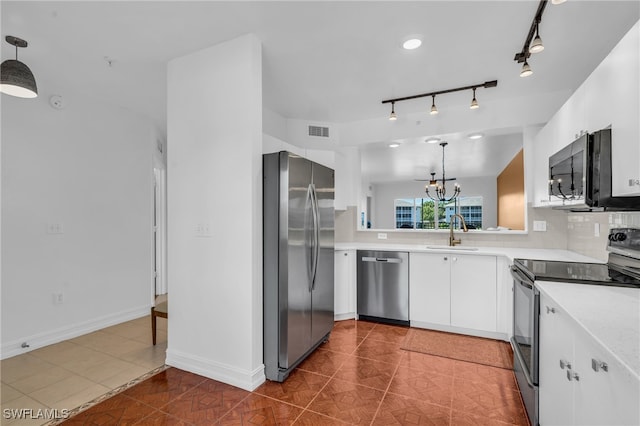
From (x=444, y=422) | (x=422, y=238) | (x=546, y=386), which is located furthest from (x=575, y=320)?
(x=422, y=238)

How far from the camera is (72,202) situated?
339 cm

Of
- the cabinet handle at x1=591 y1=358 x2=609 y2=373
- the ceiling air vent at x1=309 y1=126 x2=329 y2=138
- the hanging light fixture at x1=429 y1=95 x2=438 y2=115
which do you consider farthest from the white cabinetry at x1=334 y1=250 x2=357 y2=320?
the cabinet handle at x1=591 y1=358 x2=609 y2=373

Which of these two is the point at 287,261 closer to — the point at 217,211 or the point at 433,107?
the point at 217,211

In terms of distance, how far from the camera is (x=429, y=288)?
3.46m

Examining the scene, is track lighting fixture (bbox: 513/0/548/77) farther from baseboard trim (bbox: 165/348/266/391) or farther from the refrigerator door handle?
baseboard trim (bbox: 165/348/266/391)

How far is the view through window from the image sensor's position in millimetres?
10789

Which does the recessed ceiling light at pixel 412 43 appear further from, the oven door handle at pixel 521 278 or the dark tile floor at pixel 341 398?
the dark tile floor at pixel 341 398

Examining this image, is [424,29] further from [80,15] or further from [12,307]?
[12,307]

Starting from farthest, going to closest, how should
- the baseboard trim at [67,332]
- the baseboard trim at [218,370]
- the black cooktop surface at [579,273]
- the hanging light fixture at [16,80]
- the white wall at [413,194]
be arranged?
the white wall at [413,194] → the baseboard trim at [67,332] → the baseboard trim at [218,370] → the hanging light fixture at [16,80] → the black cooktop surface at [579,273]

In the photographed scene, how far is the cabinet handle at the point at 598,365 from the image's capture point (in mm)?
983

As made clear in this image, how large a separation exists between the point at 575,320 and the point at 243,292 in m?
1.93

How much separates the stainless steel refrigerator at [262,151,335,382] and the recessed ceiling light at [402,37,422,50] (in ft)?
3.94

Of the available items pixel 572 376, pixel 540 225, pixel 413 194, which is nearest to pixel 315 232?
pixel 572 376

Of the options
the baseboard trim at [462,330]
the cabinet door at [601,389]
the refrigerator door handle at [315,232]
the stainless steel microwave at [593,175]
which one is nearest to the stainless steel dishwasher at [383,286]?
the baseboard trim at [462,330]
